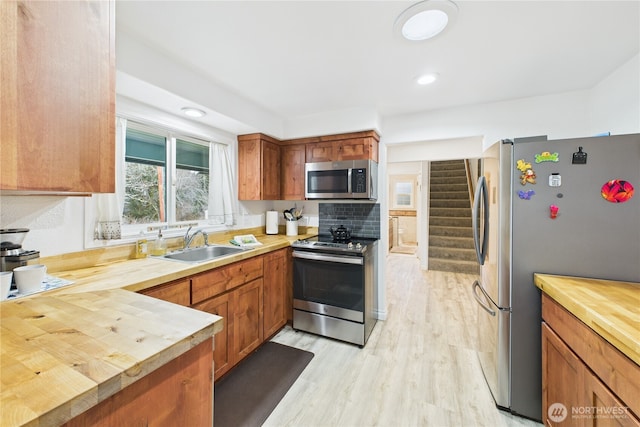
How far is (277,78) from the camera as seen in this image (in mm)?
2086

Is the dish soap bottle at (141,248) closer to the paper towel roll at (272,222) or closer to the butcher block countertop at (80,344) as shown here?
the butcher block countertop at (80,344)

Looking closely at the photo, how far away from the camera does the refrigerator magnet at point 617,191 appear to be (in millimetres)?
1374

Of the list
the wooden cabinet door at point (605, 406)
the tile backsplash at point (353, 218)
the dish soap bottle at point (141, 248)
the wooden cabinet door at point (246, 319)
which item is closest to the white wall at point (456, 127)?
the tile backsplash at point (353, 218)

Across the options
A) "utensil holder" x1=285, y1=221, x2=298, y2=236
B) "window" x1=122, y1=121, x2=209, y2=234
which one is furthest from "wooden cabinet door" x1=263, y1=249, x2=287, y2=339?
"window" x1=122, y1=121, x2=209, y2=234

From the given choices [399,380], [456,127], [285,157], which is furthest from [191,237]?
[456,127]

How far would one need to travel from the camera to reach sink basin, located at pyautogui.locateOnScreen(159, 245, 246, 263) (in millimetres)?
2211

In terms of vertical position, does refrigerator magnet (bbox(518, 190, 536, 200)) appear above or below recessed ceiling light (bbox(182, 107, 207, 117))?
below

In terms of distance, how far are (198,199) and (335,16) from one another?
2.07 metres

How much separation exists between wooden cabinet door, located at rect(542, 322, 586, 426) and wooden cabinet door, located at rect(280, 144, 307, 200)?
240 cm

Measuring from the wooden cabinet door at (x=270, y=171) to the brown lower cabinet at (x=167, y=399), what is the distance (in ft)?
7.20

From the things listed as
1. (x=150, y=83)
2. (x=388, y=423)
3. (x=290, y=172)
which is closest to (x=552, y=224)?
(x=388, y=423)

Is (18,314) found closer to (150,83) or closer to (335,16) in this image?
(150,83)

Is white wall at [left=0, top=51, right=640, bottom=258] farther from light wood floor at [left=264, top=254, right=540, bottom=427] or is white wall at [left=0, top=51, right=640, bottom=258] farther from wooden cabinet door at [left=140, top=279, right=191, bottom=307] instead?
light wood floor at [left=264, top=254, right=540, bottom=427]

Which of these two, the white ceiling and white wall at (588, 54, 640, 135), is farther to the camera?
white wall at (588, 54, 640, 135)
